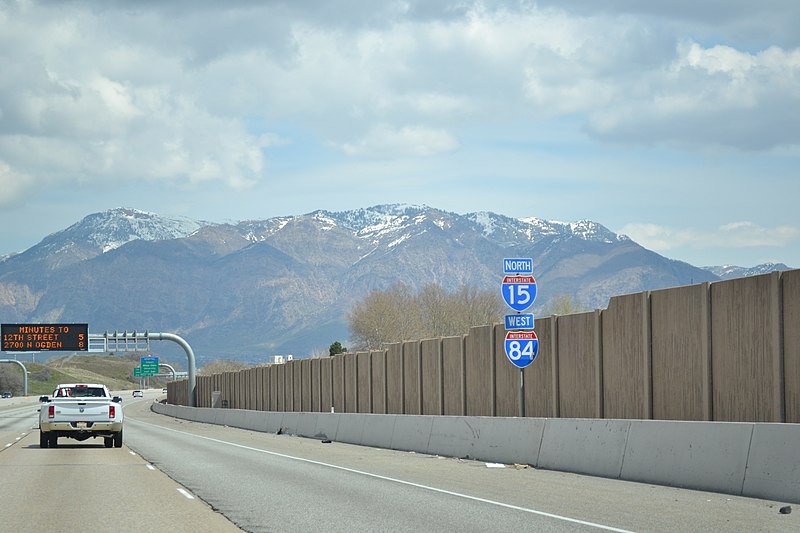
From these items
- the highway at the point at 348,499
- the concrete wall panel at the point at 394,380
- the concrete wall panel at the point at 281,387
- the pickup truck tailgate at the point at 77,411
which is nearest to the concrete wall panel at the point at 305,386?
the concrete wall panel at the point at 281,387

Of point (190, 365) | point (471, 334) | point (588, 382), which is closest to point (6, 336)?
point (190, 365)

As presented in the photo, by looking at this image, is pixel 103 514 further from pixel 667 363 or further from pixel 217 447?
pixel 217 447

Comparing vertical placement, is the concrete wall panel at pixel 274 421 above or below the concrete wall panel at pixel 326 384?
below

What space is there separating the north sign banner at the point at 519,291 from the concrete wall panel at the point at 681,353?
5004 millimetres

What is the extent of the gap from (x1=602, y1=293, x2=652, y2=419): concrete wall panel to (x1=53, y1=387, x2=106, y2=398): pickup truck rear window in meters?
18.4

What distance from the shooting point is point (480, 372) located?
30750mm

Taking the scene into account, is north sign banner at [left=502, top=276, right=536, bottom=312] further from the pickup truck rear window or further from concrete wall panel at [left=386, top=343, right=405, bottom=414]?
the pickup truck rear window

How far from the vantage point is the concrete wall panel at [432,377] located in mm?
33969

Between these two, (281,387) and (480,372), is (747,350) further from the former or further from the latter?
(281,387)

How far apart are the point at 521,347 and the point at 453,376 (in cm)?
640

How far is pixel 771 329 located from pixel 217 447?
20694 millimetres

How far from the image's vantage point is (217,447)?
35250 mm

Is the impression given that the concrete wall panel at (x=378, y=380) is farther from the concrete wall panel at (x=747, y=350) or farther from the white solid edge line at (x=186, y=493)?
the concrete wall panel at (x=747, y=350)

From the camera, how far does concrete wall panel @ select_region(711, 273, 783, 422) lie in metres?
18.2
